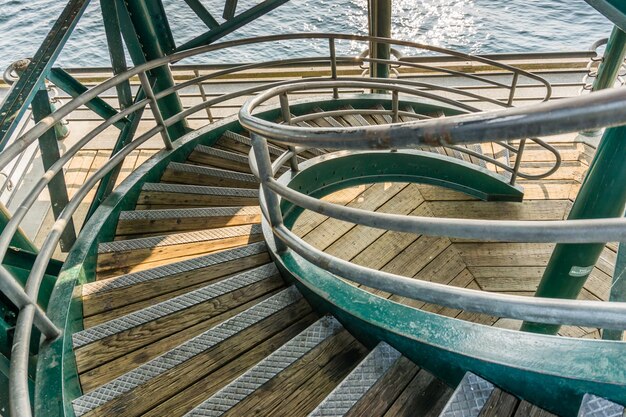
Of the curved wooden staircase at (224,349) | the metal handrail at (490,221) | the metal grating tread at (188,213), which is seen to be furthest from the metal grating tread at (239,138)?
the metal handrail at (490,221)

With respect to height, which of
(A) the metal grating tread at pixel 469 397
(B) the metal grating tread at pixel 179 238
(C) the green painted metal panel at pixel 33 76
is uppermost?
(C) the green painted metal panel at pixel 33 76

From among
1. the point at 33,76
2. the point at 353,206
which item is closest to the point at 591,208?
the point at 353,206

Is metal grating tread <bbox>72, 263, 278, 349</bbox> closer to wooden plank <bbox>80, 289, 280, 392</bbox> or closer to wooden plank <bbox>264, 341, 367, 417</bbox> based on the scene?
wooden plank <bbox>80, 289, 280, 392</bbox>

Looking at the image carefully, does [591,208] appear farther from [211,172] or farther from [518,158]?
[211,172]

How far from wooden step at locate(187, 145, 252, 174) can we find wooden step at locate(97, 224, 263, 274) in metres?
1.20

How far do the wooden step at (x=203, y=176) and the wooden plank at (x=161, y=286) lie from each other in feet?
4.42

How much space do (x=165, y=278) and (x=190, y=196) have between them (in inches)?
45.2

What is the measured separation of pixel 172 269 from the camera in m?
2.91

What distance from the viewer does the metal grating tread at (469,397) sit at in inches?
66.2

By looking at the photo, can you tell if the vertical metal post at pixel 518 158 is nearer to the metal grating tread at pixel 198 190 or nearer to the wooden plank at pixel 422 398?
the metal grating tread at pixel 198 190

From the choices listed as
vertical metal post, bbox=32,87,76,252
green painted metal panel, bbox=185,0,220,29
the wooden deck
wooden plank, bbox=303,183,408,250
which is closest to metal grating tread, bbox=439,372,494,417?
the wooden deck

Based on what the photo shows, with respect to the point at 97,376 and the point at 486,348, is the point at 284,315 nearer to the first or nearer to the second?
the point at 97,376

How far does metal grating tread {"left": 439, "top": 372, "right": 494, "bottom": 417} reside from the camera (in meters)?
1.68

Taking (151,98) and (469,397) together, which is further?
(151,98)
